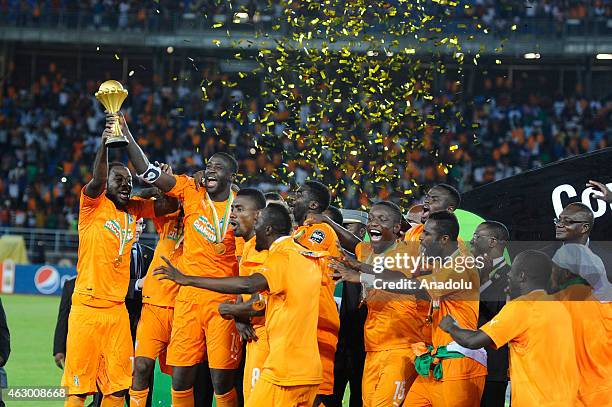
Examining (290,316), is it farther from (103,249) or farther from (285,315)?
(103,249)

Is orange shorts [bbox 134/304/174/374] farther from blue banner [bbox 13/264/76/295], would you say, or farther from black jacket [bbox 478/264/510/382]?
blue banner [bbox 13/264/76/295]

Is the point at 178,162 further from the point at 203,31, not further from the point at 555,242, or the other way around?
the point at 555,242

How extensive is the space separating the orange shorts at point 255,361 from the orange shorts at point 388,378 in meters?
1.05

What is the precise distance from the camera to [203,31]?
28750 millimetres

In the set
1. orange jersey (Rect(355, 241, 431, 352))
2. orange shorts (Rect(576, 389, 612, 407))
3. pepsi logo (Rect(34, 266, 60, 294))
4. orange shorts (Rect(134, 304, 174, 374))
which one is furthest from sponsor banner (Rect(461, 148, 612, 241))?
pepsi logo (Rect(34, 266, 60, 294))

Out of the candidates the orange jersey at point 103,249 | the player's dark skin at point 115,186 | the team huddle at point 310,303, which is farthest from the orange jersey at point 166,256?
the orange jersey at point 103,249

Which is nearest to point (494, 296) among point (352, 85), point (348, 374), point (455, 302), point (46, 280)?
point (455, 302)

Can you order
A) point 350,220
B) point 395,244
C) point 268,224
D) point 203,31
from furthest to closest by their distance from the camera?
point 203,31 < point 350,220 < point 395,244 < point 268,224

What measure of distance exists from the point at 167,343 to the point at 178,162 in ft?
60.8

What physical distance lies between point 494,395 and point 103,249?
131 inches

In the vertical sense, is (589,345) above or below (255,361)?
above

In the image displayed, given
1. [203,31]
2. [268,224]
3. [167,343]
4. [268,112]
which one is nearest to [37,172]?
[203,31]

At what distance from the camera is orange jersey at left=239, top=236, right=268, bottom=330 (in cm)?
644

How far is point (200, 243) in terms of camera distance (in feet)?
25.8
